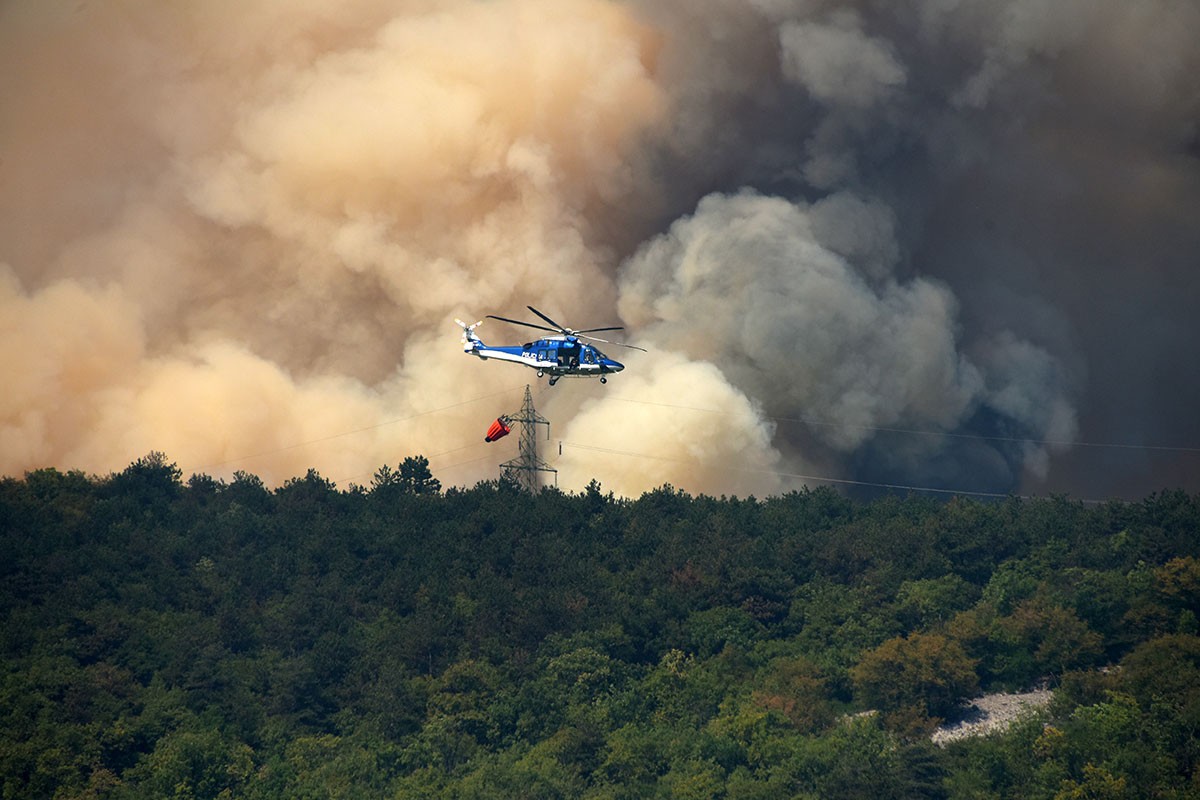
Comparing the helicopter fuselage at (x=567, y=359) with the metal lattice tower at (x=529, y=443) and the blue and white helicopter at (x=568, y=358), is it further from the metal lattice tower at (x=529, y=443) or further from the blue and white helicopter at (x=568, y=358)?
the metal lattice tower at (x=529, y=443)

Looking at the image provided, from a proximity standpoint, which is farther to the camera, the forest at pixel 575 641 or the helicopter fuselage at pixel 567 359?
Result: the helicopter fuselage at pixel 567 359

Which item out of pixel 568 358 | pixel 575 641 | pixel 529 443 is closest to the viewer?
pixel 568 358

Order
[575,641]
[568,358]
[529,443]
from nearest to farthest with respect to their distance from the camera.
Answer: [568,358] → [575,641] → [529,443]

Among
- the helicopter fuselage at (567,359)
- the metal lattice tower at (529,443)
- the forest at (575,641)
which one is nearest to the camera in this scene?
the forest at (575,641)

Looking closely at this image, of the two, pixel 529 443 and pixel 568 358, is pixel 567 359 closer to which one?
pixel 568 358

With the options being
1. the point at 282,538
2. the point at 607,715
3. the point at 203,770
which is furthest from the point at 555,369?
the point at 282,538

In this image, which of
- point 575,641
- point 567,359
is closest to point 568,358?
point 567,359

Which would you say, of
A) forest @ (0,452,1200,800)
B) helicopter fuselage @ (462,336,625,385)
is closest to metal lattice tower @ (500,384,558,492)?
forest @ (0,452,1200,800)

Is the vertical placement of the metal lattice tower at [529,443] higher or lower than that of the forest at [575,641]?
higher

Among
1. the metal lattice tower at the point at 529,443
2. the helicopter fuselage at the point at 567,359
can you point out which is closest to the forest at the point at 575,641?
the metal lattice tower at the point at 529,443
